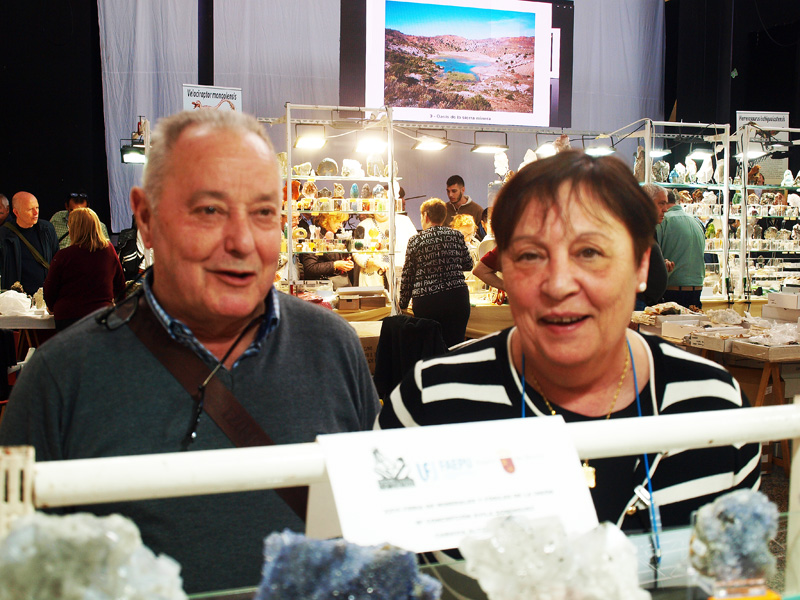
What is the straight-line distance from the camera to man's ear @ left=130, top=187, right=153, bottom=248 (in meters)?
1.30

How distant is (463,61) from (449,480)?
999 centimetres

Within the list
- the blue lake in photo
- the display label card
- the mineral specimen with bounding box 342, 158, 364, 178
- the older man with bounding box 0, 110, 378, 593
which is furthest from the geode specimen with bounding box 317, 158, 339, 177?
the display label card

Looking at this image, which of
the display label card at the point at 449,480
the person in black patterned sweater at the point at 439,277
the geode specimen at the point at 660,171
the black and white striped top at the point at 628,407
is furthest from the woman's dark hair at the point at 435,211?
the display label card at the point at 449,480

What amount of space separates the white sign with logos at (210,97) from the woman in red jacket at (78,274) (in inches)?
106

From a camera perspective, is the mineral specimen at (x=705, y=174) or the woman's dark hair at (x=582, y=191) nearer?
the woman's dark hair at (x=582, y=191)

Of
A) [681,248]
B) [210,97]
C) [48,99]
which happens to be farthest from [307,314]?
[48,99]

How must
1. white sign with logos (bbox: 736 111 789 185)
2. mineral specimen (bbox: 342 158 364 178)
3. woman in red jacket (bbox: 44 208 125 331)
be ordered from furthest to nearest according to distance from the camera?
1. white sign with logos (bbox: 736 111 789 185)
2. mineral specimen (bbox: 342 158 364 178)
3. woman in red jacket (bbox: 44 208 125 331)

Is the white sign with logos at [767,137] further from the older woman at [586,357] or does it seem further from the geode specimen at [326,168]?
the older woman at [586,357]

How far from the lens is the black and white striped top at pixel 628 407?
103 cm

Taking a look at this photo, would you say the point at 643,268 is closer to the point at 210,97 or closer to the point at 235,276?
the point at 235,276

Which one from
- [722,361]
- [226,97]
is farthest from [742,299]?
[226,97]

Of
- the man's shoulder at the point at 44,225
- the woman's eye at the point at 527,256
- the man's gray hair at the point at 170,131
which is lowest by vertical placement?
the man's shoulder at the point at 44,225

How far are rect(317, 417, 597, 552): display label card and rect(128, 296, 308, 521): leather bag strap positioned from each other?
2.05 feet

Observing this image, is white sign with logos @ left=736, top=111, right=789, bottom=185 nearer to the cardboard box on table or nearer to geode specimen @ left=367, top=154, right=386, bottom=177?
geode specimen @ left=367, top=154, right=386, bottom=177
